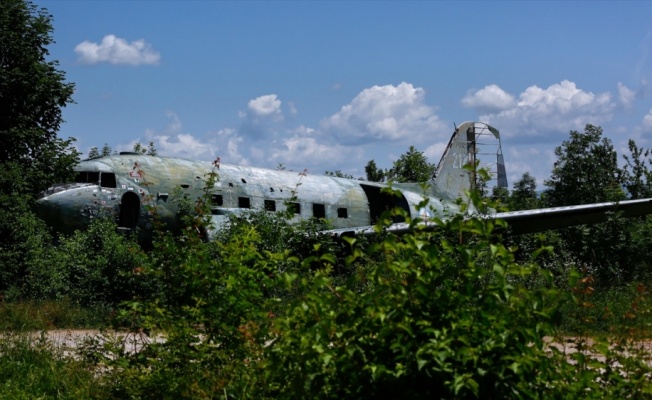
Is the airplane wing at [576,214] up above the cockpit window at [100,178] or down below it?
below

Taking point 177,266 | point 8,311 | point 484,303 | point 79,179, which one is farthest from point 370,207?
point 484,303

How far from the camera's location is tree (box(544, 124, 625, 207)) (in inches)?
1591

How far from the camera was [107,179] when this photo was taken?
21.5 meters

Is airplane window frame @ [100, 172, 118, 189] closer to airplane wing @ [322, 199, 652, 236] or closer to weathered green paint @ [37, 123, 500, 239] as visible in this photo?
weathered green paint @ [37, 123, 500, 239]

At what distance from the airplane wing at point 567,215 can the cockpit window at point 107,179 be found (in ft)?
19.2

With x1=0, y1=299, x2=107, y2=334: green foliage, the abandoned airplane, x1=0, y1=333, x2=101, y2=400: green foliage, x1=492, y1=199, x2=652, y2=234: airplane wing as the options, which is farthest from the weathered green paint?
x1=0, y1=333, x2=101, y2=400: green foliage

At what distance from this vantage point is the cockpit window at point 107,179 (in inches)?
845

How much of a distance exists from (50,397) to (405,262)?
5222 millimetres

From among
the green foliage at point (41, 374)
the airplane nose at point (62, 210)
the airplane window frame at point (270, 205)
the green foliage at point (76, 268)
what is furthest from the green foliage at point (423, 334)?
the airplane window frame at point (270, 205)

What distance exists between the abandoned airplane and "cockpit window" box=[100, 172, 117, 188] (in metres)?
0.03

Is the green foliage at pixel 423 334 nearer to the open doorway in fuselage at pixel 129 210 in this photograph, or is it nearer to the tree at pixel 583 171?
the open doorway in fuselage at pixel 129 210

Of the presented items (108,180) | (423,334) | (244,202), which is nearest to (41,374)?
(423,334)

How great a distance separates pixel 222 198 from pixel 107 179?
130 inches

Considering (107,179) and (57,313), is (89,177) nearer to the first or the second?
(107,179)
